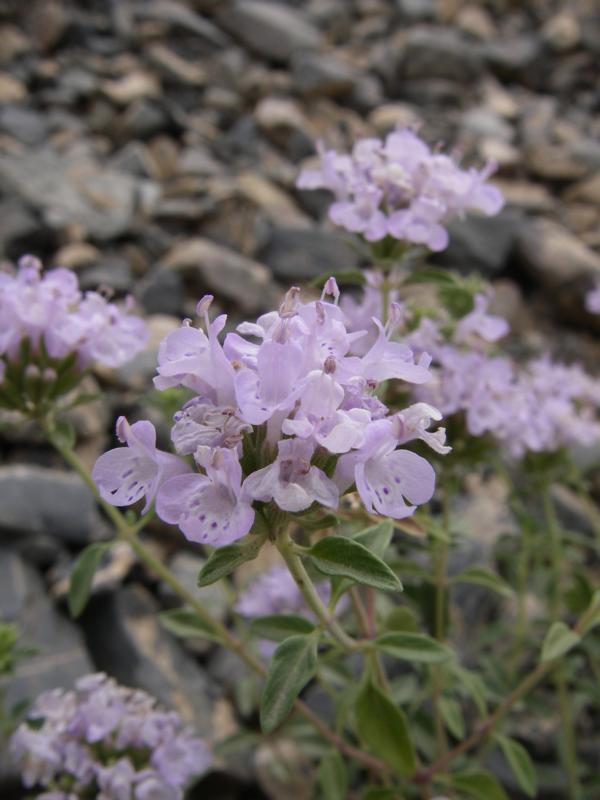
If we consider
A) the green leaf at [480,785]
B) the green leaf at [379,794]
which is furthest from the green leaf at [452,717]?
the green leaf at [379,794]

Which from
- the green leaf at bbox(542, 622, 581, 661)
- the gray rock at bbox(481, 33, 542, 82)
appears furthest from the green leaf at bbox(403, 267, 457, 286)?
the gray rock at bbox(481, 33, 542, 82)

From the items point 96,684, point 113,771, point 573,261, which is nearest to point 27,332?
point 96,684

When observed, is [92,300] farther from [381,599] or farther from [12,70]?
[12,70]

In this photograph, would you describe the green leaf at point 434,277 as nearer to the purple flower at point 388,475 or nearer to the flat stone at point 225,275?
the purple flower at point 388,475

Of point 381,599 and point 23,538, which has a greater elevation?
point 381,599

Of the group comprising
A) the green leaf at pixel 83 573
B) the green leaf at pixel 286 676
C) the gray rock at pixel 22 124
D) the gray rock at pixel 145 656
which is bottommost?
the gray rock at pixel 22 124

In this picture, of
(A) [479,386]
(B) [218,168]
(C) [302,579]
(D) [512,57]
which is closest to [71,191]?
(B) [218,168]

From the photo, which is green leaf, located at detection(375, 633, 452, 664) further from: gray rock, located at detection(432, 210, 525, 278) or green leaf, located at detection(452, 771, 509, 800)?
gray rock, located at detection(432, 210, 525, 278)
